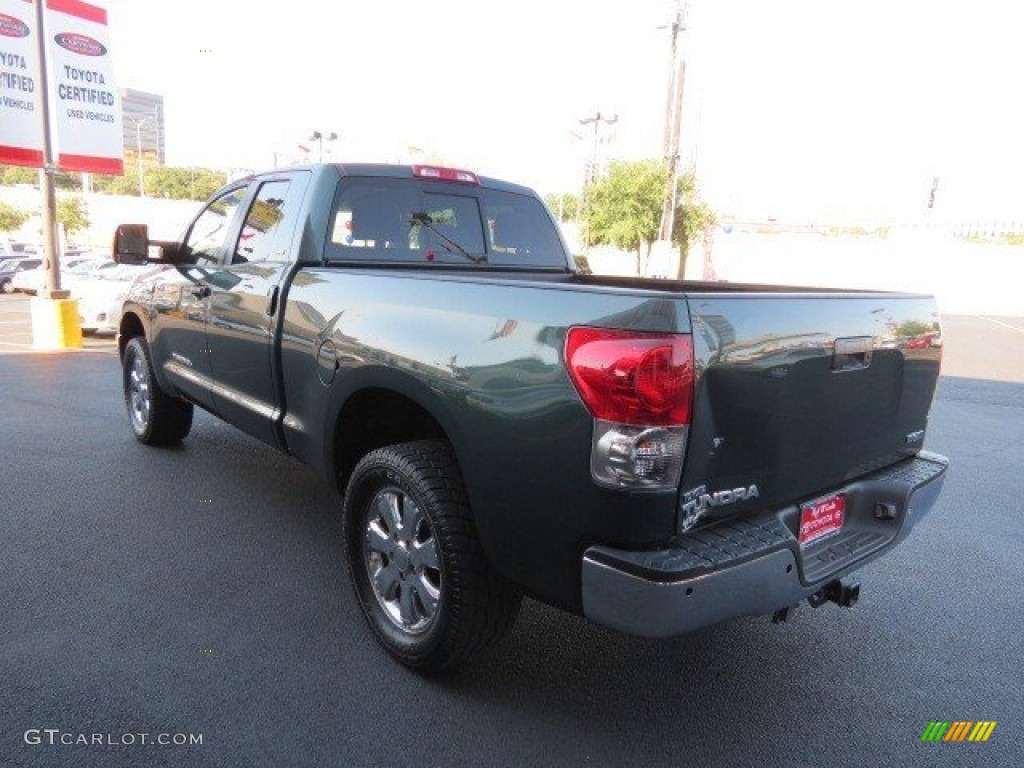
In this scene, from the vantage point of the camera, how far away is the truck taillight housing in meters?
2.08

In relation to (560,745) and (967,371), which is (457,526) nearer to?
(560,745)

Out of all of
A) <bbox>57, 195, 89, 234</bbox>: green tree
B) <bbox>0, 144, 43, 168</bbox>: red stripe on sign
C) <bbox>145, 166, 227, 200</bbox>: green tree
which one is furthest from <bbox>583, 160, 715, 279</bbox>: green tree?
<bbox>145, 166, 227, 200</bbox>: green tree

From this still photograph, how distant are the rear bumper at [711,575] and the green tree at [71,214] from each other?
4560 cm

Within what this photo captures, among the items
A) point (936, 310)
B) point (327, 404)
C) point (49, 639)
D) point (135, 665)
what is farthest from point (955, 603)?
point (49, 639)

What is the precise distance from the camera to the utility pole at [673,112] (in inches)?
1220

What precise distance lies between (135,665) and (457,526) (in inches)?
54.3

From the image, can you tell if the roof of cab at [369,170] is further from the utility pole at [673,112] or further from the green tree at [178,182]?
the green tree at [178,182]

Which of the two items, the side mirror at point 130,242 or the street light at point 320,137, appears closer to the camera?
the side mirror at point 130,242

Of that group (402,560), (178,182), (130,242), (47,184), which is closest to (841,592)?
(402,560)

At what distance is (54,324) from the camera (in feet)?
35.7

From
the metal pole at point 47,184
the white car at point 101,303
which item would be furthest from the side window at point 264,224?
the white car at point 101,303

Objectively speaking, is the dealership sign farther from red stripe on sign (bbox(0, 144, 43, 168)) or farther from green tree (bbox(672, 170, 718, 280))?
green tree (bbox(672, 170, 718, 280))

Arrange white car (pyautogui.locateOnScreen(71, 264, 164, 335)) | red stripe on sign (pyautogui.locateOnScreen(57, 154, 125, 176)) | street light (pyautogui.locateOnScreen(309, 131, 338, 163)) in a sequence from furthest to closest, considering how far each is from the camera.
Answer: street light (pyautogui.locateOnScreen(309, 131, 338, 163)) < white car (pyautogui.locateOnScreen(71, 264, 164, 335)) < red stripe on sign (pyautogui.locateOnScreen(57, 154, 125, 176))

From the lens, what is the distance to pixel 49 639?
3.02 metres
